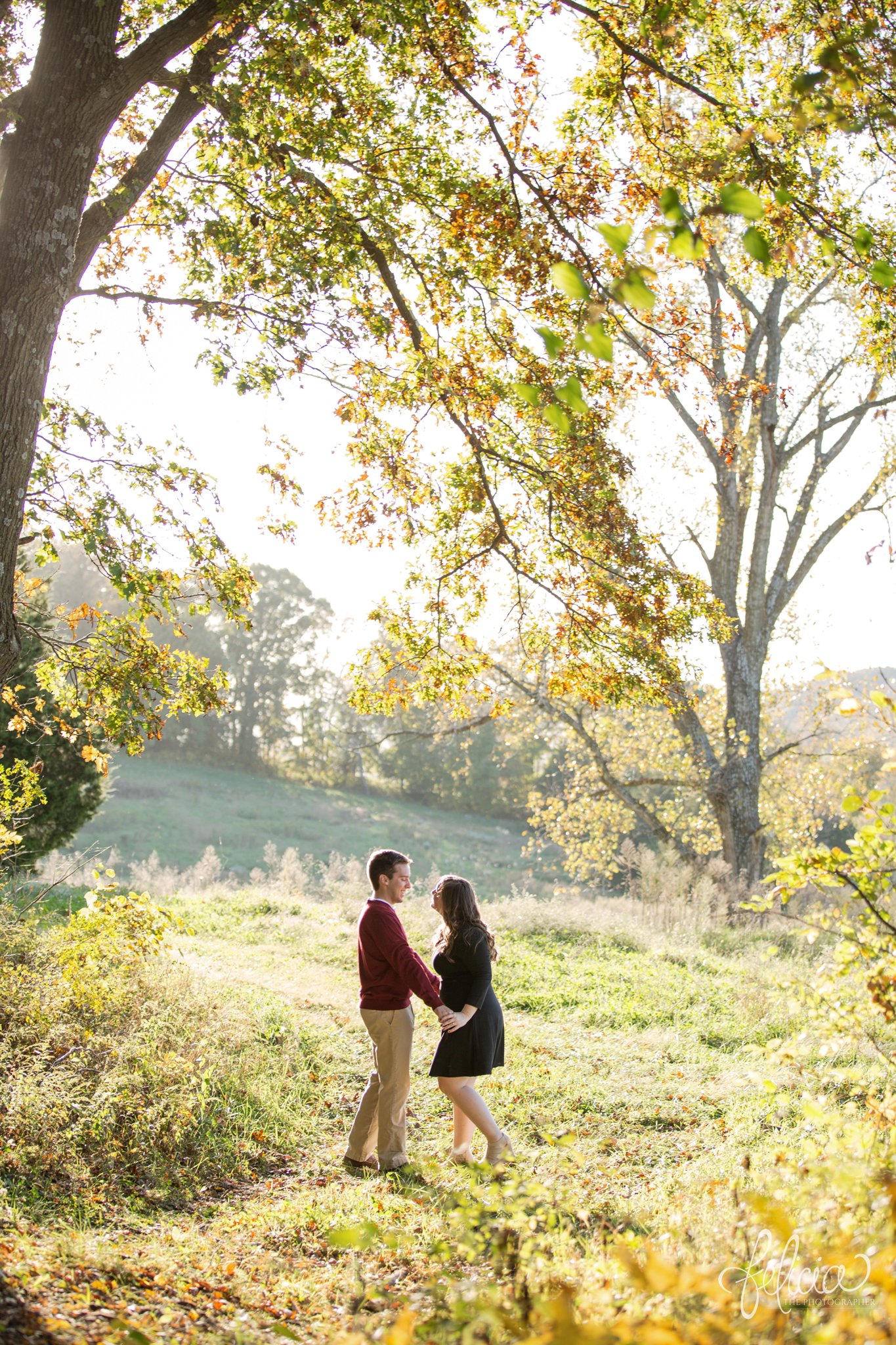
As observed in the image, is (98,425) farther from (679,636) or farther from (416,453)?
(679,636)

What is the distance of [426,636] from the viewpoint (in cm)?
702

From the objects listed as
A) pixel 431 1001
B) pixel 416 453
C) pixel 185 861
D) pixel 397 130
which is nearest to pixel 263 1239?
pixel 431 1001

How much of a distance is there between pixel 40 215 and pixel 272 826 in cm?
2740

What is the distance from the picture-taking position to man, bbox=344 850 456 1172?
483 centimetres

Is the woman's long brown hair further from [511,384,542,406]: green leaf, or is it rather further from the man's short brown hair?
[511,384,542,406]: green leaf

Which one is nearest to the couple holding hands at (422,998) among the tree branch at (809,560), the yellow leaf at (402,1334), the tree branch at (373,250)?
the yellow leaf at (402,1334)

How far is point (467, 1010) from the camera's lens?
4.90 metres

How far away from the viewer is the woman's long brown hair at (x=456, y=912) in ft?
16.4

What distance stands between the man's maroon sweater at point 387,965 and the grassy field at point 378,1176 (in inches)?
37.7

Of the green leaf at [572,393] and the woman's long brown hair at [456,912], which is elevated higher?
the green leaf at [572,393]

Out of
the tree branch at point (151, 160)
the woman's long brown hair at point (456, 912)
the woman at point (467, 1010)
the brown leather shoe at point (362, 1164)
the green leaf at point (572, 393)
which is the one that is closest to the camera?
the green leaf at point (572, 393)

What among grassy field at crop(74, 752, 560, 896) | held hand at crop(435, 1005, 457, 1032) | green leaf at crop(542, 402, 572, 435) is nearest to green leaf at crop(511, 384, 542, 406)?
green leaf at crop(542, 402, 572, 435)

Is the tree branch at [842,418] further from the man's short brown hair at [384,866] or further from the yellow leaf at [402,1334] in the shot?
the yellow leaf at [402,1334]

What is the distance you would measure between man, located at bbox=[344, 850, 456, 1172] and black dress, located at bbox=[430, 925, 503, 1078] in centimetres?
14
